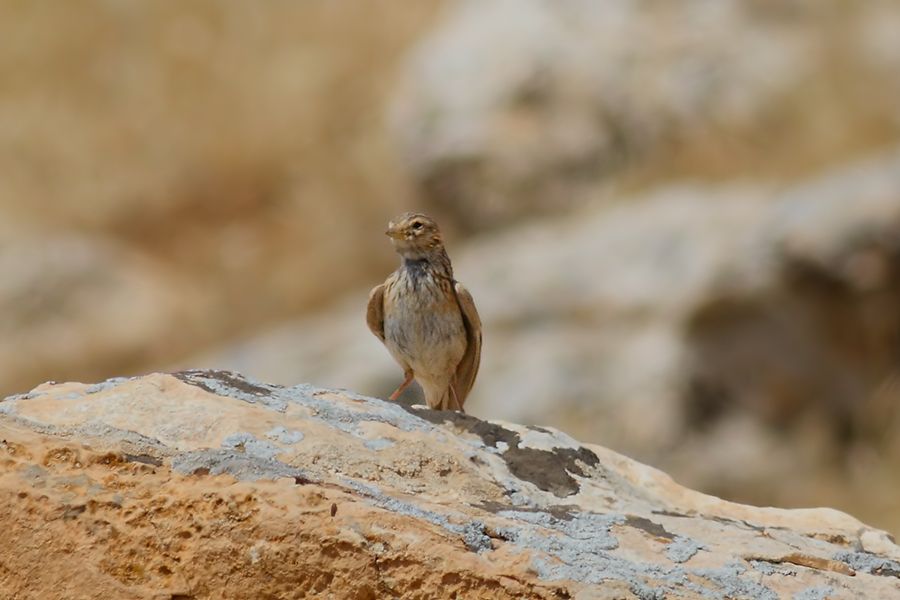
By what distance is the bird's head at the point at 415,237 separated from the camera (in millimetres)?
7121

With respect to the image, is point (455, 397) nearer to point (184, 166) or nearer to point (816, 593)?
point (816, 593)

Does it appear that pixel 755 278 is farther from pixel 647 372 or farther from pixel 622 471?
pixel 622 471

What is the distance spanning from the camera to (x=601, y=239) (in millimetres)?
13398

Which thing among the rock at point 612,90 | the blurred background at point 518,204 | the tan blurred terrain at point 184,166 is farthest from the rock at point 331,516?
the tan blurred terrain at point 184,166

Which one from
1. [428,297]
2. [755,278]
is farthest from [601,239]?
[428,297]

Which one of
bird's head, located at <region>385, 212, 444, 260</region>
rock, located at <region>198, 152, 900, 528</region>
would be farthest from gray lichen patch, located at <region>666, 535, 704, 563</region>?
rock, located at <region>198, 152, 900, 528</region>

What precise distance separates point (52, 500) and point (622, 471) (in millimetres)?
1894

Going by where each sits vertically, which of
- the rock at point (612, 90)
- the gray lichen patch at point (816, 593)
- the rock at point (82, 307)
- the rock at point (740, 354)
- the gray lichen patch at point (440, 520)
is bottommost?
the gray lichen patch at point (440, 520)

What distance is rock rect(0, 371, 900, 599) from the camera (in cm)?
366

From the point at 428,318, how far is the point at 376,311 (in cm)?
37

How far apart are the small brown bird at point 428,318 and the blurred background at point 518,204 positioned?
444 centimetres

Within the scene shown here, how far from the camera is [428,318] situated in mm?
6969

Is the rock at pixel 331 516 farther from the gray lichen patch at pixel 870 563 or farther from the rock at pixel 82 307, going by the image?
the rock at pixel 82 307

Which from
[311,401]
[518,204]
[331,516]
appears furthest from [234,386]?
[518,204]
